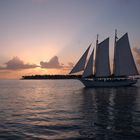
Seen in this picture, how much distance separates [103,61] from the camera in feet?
264

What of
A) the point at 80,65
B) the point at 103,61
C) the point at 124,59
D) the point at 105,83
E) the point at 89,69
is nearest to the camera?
the point at 80,65

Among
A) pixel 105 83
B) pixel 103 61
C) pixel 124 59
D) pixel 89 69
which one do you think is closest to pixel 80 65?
pixel 89 69

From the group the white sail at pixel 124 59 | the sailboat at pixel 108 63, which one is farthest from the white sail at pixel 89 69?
the white sail at pixel 124 59

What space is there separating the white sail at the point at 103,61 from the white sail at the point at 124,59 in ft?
11.9

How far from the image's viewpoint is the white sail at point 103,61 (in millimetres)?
80375

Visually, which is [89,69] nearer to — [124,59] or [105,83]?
[105,83]

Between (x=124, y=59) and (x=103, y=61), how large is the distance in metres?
6.56

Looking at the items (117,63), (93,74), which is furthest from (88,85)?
(117,63)

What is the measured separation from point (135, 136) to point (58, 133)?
5.04m

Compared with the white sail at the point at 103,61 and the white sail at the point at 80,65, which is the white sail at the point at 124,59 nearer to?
the white sail at the point at 103,61

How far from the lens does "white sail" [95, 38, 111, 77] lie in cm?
8038

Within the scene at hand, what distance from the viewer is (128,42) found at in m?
80.8

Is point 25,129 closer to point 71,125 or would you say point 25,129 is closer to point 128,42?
point 71,125

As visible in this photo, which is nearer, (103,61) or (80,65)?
(80,65)
